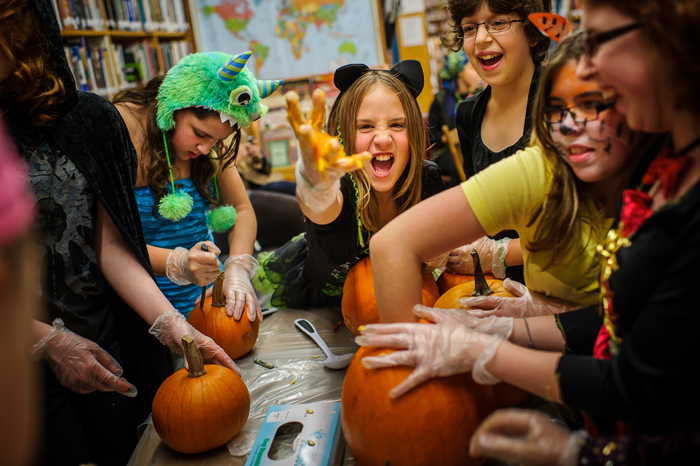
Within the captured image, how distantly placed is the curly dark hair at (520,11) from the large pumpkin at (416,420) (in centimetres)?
132

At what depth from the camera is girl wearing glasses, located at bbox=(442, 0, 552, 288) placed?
60.5 inches

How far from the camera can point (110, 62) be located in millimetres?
3434

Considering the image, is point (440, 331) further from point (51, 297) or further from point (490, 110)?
point (490, 110)

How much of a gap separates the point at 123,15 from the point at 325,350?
349 cm

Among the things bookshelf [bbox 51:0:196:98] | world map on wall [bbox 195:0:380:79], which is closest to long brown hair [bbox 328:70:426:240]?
bookshelf [bbox 51:0:196:98]

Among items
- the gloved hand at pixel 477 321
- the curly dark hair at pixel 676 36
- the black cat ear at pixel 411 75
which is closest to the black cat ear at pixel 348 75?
the black cat ear at pixel 411 75

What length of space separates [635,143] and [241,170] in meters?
3.08

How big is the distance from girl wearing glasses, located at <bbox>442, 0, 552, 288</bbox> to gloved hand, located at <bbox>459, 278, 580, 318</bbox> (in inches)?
12.3

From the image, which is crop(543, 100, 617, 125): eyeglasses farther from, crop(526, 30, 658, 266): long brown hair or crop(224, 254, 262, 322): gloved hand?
Result: crop(224, 254, 262, 322): gloved hand

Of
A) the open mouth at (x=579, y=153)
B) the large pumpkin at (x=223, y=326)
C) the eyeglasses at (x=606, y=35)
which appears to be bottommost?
the large pumpkin at (x=223, y=326)

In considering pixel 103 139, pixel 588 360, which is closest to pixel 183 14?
pixel 103 139

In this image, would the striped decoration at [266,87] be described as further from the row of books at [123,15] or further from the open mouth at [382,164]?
the row of books at [123,15]

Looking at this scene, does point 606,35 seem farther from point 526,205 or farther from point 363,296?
point 363,296

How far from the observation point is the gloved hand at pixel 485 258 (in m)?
1.50
